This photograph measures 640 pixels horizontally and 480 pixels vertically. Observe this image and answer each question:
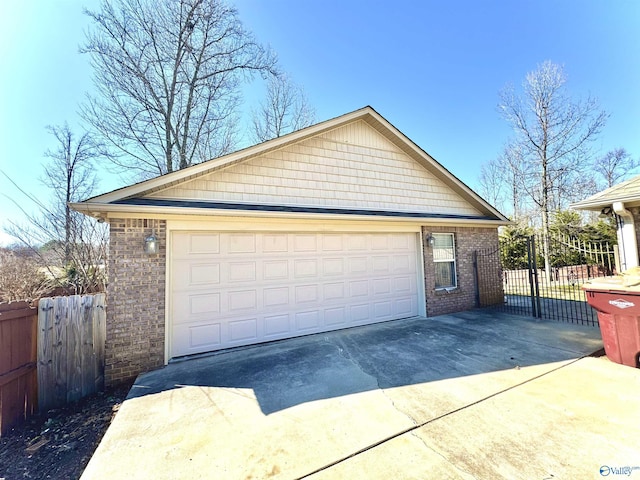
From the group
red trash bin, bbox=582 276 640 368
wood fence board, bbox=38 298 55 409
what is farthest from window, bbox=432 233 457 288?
wood fence board, bbox=38 298 55 409

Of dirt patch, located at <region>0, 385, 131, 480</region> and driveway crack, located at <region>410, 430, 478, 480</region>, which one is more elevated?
driveway crack, located at <region>410, 430, 478, 480</region>

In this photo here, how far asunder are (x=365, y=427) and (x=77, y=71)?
14769mm

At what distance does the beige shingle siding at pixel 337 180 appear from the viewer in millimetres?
5930

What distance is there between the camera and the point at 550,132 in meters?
14.6

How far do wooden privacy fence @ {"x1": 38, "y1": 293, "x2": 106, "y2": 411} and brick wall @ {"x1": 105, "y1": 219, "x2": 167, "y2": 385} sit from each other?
0.15 meters

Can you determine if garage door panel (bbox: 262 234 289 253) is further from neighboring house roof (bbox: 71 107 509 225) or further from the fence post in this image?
the fence post

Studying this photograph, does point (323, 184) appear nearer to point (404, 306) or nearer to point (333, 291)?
point (333, 291)

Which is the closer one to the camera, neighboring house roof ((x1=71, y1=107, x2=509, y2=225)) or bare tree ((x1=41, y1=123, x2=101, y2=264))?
neighboring house roof ((x1=71, y1=107, x2=509, y2=225))

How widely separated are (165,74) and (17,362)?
1382cm

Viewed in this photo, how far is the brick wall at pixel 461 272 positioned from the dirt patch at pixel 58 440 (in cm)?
752

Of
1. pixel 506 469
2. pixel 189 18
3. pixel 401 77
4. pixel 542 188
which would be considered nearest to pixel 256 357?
pixel 506 469

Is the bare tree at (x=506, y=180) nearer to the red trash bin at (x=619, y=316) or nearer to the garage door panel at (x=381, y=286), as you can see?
the garage door panel at (x=381, y=286)

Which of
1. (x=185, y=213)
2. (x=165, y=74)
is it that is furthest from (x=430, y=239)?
(x=165, y=74)

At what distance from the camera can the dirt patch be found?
9.09 ft
